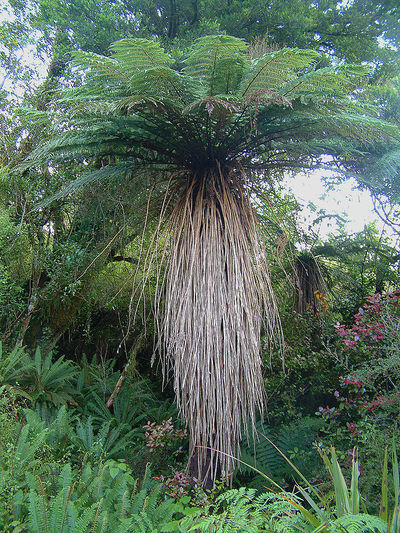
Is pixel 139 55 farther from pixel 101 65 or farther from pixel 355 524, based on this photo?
pixel 355 524

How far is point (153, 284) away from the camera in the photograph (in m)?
4.32

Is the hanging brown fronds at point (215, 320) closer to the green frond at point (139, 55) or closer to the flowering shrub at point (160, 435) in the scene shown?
the flowering shrub at point (160, 435)

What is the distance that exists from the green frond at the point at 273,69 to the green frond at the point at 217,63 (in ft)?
0.21

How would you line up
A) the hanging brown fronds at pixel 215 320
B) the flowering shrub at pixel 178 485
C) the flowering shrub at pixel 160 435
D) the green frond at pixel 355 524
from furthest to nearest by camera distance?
the flowering shrub at pixel 160 435, the flowering shrub at pixel 178 485, the hanging brown fronds at pixel 215 320, the green frond at pixel 355 524

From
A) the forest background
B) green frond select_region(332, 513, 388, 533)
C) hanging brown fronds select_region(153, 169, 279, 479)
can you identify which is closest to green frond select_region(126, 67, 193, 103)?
hanging brown fronds select_region(153, 169, 279, 479)

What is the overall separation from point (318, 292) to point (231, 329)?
248cm

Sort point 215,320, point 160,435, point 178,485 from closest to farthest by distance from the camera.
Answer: point 215,320, point 178,485, point 160,435

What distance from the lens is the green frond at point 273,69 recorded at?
1829 millimetres

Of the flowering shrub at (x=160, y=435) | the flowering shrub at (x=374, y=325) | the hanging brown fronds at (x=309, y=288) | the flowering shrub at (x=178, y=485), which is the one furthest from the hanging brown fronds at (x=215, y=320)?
the hanging brown fronds at (x=309, y=288)

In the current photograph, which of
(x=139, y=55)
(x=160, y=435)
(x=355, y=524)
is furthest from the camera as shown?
(x=160, y=435)

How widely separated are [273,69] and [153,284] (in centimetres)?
285

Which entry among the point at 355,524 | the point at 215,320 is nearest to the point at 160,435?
the point at 215,320

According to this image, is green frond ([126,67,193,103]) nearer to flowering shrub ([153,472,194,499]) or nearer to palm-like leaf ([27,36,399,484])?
palm-like leaf ([27,36,399,484])

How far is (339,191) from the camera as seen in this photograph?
491 centimetres
